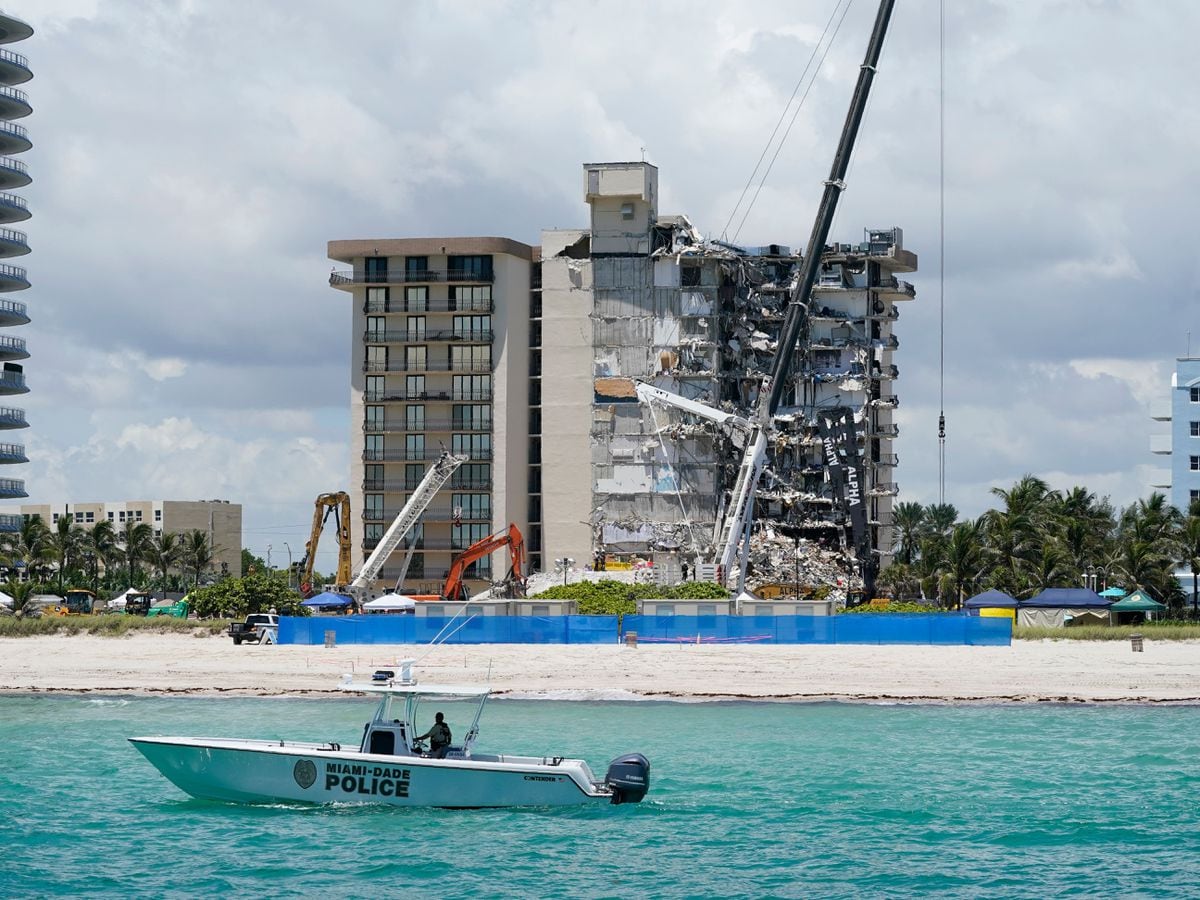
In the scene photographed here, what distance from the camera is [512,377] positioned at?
131 meters

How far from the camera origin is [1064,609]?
9112 centimetres

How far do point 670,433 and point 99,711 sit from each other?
6771cm

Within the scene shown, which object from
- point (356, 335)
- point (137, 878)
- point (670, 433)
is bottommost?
point (137, 878)

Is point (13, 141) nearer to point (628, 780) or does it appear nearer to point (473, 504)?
point (473, 504)

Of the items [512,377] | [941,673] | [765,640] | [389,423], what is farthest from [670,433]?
[941,673]

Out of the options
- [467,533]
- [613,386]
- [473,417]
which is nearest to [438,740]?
[613,386]

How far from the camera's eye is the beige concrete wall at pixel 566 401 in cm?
12725

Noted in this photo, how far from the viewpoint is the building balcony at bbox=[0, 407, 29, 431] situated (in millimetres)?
124688

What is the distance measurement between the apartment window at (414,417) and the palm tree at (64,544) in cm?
3690

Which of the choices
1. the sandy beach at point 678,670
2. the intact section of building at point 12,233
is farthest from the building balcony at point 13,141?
the sandy beach at point 678,670

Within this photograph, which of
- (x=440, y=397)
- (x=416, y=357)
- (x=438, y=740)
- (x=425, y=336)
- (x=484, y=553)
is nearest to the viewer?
(x=438, y=740)

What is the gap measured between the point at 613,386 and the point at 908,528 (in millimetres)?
38592

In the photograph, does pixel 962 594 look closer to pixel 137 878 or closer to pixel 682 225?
pixel 682 225

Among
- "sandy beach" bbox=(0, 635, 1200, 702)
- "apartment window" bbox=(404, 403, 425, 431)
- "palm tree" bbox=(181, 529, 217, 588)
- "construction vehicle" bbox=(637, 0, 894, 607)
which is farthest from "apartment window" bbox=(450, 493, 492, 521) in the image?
"sandy beach" bbox=(0, 635, 1200, 702)
